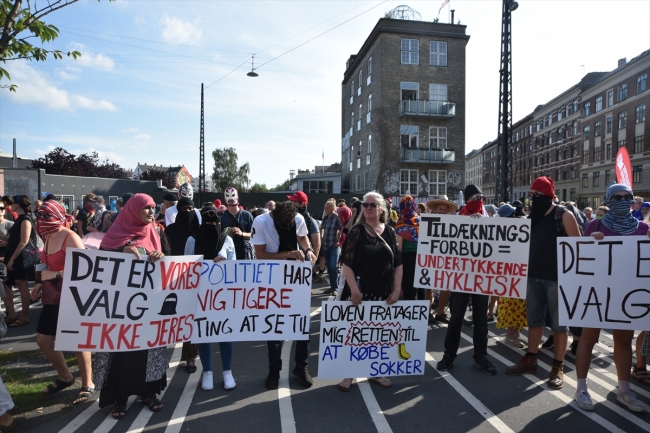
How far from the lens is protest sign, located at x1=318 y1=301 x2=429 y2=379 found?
4.25 metres

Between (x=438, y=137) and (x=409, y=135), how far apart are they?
2316 millimetres

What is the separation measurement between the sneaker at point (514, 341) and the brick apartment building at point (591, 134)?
37862 mm

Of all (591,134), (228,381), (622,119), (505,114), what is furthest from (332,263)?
(591,134)

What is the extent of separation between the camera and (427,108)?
1236 inches

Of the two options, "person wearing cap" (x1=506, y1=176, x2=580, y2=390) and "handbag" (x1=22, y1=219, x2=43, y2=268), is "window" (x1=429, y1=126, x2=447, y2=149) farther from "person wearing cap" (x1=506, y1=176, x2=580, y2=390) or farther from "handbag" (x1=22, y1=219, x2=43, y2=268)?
"handbag" (x1=22, y1=219, x2=43, y2=268)

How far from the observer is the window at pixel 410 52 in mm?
31719

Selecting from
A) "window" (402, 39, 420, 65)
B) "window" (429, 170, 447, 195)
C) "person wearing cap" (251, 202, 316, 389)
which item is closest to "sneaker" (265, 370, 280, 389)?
"person wearing cap" (251, 202, 316, 389)

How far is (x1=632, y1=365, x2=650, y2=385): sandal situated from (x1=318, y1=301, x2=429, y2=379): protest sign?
2.45 meters

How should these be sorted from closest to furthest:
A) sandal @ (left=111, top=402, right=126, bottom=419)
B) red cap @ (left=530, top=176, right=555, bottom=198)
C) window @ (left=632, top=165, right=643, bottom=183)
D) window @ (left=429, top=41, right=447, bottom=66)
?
sandal @ (left=111, top=402, right=126, bottom=419) → red cap @ (left=530, top=176, right=555, bottom=198) → window @ (left=429, top=41, right=447, bottom=66) → window @ (left=632, top=165, right=643, bottom=183)

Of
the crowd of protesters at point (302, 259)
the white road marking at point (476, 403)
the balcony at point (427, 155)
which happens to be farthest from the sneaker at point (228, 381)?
the balcony at point (427, 155)

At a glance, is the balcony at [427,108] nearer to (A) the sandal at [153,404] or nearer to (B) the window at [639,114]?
(B) the window at [639,114]

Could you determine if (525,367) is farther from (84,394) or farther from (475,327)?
(84,394)

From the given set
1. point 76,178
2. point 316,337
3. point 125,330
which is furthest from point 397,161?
point 125,330

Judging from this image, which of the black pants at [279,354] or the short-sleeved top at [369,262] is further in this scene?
the black pants at [279,354]
